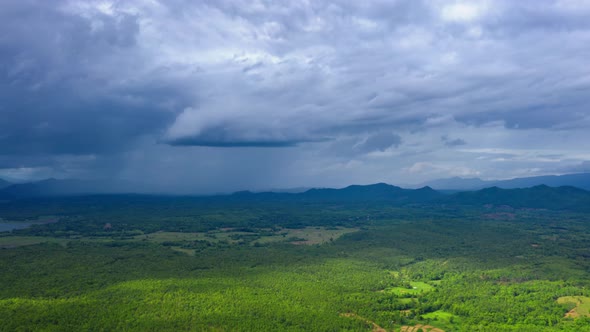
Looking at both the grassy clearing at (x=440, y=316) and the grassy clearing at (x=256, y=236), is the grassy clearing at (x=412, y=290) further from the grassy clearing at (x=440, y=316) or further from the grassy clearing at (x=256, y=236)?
the grassy clearing at (x=256, y=236)

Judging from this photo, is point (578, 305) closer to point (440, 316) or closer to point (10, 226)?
point (440, 316)

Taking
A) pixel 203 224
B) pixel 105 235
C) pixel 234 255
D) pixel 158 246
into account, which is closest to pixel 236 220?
A: pixel 203 224

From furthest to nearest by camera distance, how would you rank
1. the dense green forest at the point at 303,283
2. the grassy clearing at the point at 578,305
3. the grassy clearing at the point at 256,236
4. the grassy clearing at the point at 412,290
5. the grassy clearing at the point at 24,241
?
the grassy clearing at the point at 256,236, the grassy clearing at the point at 24,241, the grassy clearing at the point at 412,290, the grassy clearing at the point at 578,305, the dense green forest at the point at 303,283

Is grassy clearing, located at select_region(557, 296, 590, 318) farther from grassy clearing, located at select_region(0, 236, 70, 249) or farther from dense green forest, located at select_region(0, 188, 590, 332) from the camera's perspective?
grassy clearing, located at select_region(0, 236, 70, 249)

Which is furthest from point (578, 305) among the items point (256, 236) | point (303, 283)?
point (256, 236)

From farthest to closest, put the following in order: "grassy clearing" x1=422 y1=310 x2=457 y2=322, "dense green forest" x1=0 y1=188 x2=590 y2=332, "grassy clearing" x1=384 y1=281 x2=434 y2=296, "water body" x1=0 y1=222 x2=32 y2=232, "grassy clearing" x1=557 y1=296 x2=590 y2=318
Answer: "water body" x1=0 y1=222 x2=32 y2=232 < "grassy clearing" x1=384 y1=281 x2=434 y2=296 < "grassy clearing" x1=422 y1=310 x2=457 y2=322 < "grassy clearing" x1=557 y1=296 x2=590 y2=318 < "dense green forest" x1=0 y1=188 x2=590 y2=332

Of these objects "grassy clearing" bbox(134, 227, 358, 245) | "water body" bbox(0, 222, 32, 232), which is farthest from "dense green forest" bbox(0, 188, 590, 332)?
"water body" bbox(0, 222, 32, 232)

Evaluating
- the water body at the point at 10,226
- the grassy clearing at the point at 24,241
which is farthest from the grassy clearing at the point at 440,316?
the water body at the point at 10,226
